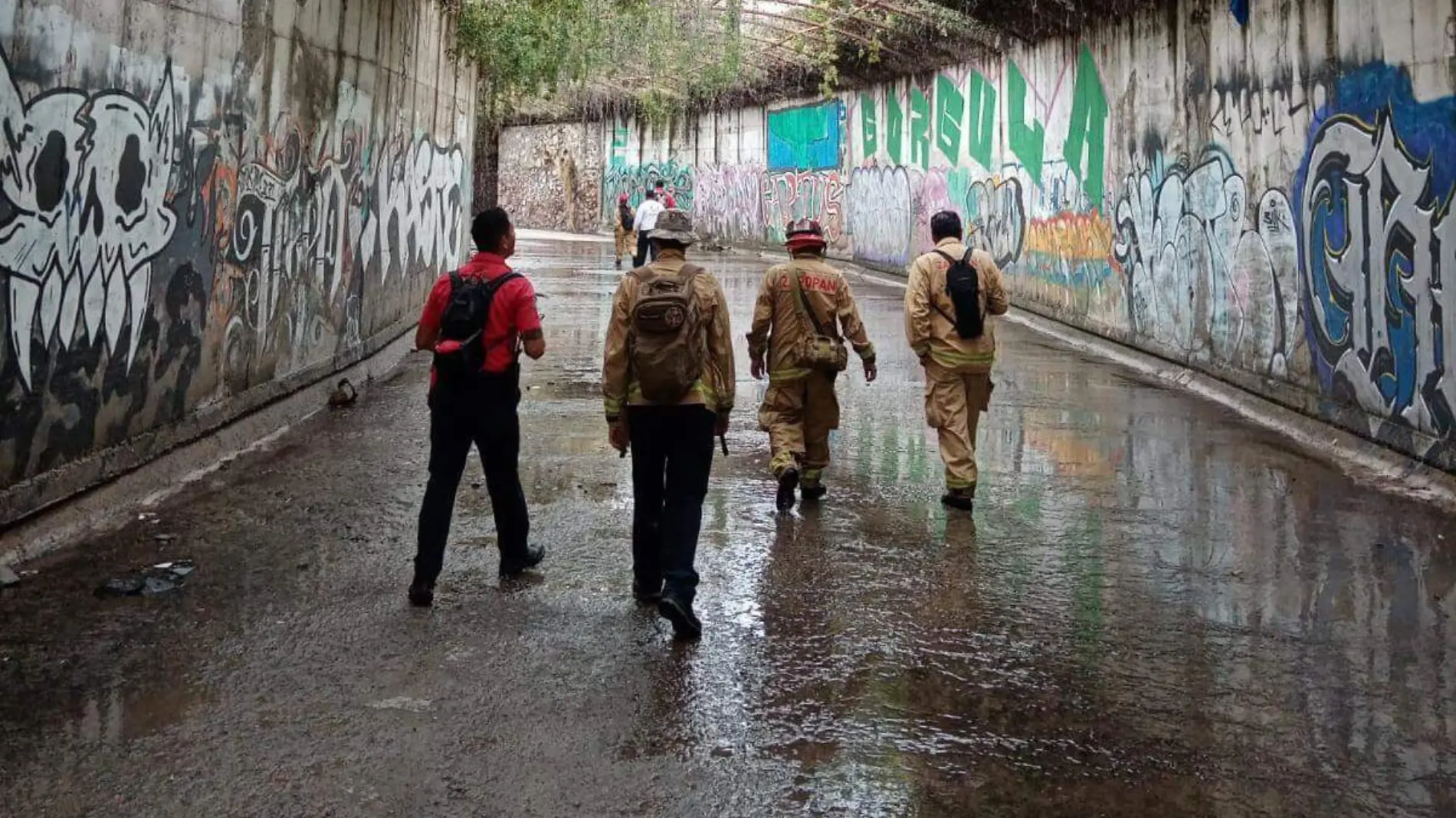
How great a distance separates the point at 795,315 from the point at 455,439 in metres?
2.49

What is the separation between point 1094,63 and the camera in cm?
1711

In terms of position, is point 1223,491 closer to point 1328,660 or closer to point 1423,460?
point 1423,460

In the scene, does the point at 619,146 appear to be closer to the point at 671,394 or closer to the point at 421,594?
the point at 421,594

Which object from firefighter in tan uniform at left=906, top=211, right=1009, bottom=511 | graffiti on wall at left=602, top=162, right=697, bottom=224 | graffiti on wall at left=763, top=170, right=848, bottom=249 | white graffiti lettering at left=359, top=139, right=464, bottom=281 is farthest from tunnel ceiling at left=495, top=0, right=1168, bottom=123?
firefighter in tan uniform at left=906, top=211, right=1009, bottom=511

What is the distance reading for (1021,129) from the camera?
20375mm

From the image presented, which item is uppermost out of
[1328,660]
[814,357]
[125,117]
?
[125,117]

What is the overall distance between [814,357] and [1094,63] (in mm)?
10929

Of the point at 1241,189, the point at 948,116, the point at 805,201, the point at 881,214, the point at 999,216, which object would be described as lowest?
the point at 1241,189

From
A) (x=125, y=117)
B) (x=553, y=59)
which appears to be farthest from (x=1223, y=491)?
(x=553, y=59)

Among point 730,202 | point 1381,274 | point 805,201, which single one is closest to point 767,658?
point 1381,274

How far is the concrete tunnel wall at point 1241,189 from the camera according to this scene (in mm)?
9039

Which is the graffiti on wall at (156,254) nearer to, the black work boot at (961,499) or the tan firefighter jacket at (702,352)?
the tan firefighter jacket at (702,352)

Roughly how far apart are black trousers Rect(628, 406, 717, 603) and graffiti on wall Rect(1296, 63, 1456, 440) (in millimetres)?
5296

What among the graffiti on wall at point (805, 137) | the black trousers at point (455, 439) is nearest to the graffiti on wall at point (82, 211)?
the black trousers at point (455, 439)
